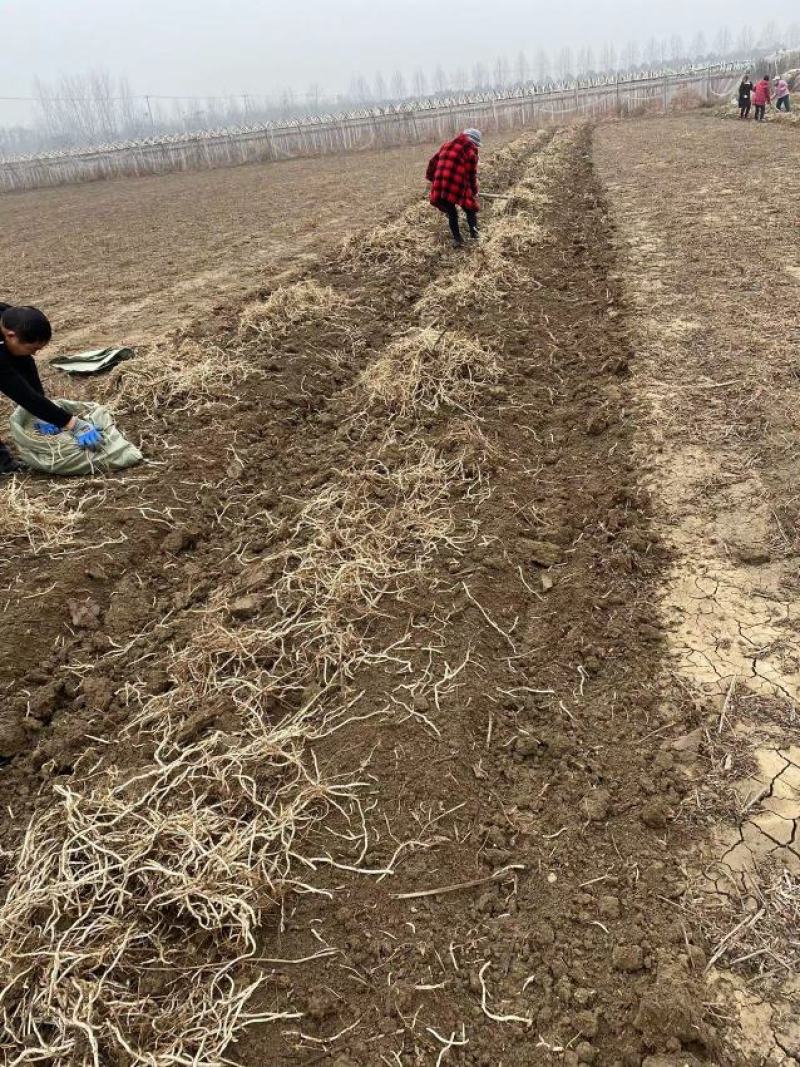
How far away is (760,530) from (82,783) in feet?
12.8

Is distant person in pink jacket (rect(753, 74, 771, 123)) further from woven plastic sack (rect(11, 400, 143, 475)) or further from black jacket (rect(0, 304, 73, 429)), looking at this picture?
black jacket (rect(0, 304, 73, 429))

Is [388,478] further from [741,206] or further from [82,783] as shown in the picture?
[741,206]

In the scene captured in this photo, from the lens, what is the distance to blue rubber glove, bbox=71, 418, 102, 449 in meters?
4.79

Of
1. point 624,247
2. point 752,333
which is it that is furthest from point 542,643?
point 624,247

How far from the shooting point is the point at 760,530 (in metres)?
3.85

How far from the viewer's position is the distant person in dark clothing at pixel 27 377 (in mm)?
4211

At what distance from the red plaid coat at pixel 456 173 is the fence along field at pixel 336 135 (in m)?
29.7

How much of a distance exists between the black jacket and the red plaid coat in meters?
6.65

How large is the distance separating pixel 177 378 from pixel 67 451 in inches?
60.7

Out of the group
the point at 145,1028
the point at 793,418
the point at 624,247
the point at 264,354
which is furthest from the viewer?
the point at 624,247

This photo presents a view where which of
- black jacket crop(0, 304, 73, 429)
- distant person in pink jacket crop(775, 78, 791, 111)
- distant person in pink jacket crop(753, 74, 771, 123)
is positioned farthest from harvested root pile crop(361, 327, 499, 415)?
distant person in pink jacket crop(775, 78, 791, 111)

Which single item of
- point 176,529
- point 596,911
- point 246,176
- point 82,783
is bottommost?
point 596,911

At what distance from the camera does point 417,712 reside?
3.01m

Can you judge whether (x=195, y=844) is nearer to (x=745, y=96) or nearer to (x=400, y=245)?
(x=400, y=245)
